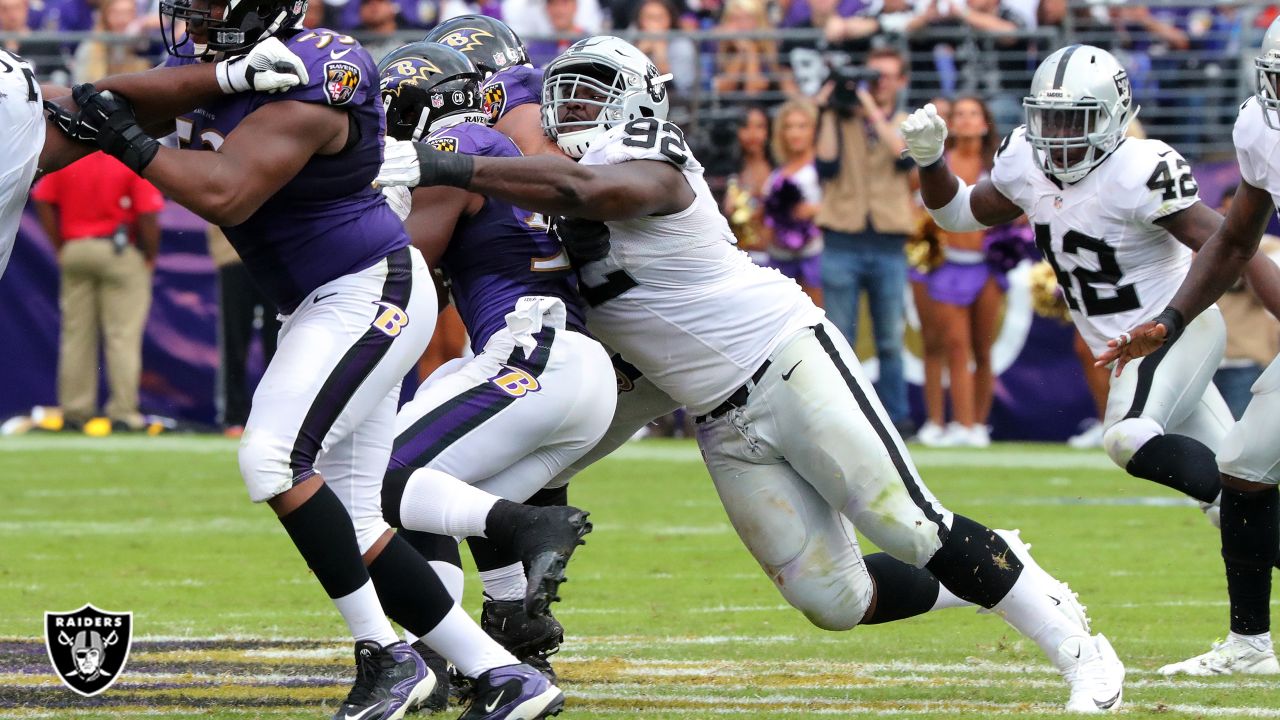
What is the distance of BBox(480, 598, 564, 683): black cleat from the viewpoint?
4844mm

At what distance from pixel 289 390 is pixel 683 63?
9.20 m

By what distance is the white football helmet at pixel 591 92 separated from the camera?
481cm

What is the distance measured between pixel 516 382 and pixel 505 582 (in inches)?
24.2

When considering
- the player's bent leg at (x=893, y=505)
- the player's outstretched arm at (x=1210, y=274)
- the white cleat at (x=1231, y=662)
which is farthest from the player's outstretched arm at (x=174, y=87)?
the white cleat at (x=1231, y=662)

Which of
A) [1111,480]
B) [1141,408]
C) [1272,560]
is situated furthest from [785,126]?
[1272,560]

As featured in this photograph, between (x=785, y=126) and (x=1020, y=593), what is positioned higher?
(x=1020, y=593)

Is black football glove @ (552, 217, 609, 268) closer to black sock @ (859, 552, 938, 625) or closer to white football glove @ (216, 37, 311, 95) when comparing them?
white football glove @ (216, 37, 311, 95)

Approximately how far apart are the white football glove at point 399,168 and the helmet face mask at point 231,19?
1.29 ft

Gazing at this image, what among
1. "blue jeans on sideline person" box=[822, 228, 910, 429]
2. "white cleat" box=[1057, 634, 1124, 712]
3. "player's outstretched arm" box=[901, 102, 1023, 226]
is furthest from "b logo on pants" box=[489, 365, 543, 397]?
"blue jeans on sideline person" box=[822, 228, 910, 429]

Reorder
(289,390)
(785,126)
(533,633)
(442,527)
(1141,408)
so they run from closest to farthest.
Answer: (289,390) → (442,527) → (533,633) → (1141,408) → (785,126)

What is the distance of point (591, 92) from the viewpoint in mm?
4836

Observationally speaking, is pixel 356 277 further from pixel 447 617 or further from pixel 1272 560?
pixel 1272 560

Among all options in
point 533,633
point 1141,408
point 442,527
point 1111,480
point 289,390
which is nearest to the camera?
point 289,390

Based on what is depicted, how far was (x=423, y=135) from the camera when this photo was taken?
509 cm
